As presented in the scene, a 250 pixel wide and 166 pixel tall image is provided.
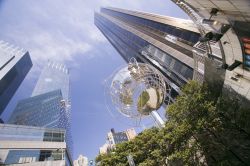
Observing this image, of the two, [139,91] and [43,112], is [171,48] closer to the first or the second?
[139,91]

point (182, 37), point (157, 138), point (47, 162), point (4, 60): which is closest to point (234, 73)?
point (157, 138)

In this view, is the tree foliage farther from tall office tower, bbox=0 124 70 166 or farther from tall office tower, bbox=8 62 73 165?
tall office tower, bbox=8 62 73 165

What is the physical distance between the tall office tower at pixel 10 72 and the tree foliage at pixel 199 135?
307 ft

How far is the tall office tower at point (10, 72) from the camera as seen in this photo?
100700mm

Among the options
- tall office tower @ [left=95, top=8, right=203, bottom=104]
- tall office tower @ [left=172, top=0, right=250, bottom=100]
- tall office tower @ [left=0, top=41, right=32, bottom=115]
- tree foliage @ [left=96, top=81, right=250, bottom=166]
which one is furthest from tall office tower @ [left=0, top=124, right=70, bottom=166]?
tall office tower @ [left=0, top=41, right=32, bottom=115]

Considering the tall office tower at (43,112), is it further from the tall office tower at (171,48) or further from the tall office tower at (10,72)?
the tall office tower at (171,48)

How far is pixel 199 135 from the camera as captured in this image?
51.9 feet

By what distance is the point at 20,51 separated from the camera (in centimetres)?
13175

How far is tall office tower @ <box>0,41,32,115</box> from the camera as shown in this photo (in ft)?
330

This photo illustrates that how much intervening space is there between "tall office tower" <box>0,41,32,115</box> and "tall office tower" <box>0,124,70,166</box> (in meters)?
64.6

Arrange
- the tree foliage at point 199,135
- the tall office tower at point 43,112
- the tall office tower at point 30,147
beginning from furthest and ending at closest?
1. the tall office tower at point 43,112
2. the tall office tower at point 30,147
3. the tree foliage at point 199,135

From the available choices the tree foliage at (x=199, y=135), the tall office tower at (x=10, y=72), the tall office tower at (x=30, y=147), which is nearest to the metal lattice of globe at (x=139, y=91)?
the tree foliage at (x=199, y=135)

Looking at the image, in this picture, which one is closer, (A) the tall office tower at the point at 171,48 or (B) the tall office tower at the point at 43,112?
(A) the tall office tower at the point at 171,48

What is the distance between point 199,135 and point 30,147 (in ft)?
95.6
